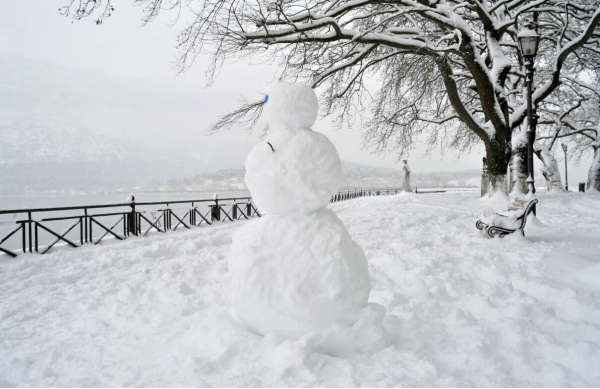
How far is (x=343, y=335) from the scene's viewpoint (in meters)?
2.79

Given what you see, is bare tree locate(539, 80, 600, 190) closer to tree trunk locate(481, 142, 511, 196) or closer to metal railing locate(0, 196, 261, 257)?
tree trunk locate(481, 142, 511, 196)

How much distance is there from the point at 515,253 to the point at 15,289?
27.1 ft

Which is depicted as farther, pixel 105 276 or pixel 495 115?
pixel 495 115

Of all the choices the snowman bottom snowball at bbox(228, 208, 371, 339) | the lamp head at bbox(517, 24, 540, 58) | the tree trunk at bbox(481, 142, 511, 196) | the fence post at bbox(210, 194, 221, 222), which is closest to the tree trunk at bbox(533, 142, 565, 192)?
the tree trunk at bbox(481, 142, 511, 196)

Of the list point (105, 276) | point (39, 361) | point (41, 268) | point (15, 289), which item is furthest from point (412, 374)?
point (41, 268)

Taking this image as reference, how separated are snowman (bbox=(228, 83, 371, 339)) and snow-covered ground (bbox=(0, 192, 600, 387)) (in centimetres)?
20

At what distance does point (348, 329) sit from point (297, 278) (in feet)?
1.94

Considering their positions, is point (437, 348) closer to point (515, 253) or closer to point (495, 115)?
point (515, 253)

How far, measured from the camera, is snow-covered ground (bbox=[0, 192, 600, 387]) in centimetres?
257

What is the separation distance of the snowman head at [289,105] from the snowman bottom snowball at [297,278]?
878mm

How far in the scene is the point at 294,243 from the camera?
2891 millimetres

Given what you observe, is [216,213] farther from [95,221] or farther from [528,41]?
[528,41]

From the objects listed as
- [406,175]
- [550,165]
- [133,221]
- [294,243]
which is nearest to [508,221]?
[294,243]

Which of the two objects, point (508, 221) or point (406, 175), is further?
point (406, 175)
